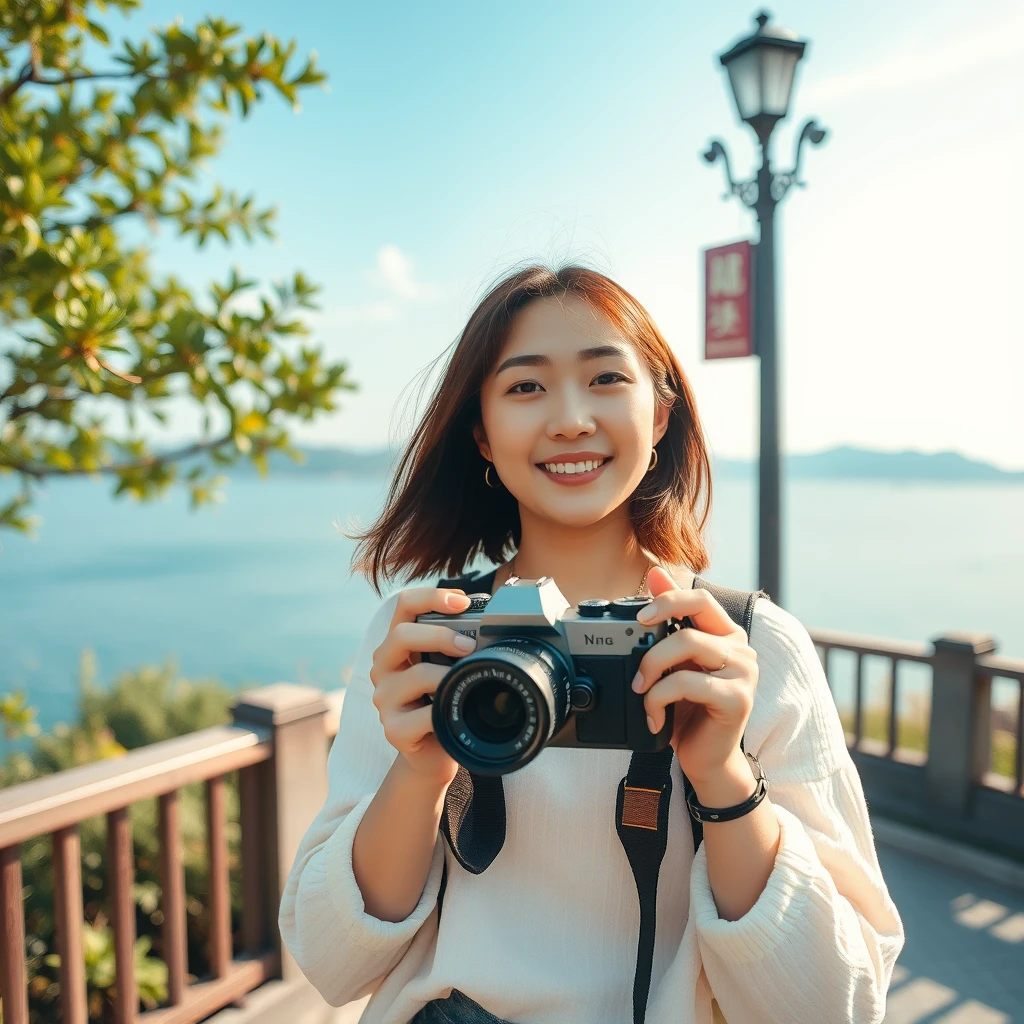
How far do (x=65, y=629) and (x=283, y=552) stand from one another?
24367 mm

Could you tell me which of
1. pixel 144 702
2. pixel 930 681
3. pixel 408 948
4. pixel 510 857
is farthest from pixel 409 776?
pixel 144 702

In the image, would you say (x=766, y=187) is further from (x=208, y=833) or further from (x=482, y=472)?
(x=208, y=833)

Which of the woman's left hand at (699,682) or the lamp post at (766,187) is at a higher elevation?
the lamp post at (766,187)

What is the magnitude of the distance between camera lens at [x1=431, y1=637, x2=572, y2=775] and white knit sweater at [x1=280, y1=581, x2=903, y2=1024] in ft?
0.87

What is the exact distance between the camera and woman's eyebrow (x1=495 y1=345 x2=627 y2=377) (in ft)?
4.23

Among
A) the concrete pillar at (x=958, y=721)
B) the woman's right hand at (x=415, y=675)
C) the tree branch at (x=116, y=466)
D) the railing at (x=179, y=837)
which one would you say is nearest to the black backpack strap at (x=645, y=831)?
the woman's right hand at (x=415, y=675)

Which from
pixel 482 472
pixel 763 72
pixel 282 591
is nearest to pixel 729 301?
pixel 763 72

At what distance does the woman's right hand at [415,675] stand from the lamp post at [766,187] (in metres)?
3.04

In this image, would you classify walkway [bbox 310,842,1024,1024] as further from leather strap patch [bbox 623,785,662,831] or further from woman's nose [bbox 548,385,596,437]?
woman's nose [bbox 548,385,596,437]

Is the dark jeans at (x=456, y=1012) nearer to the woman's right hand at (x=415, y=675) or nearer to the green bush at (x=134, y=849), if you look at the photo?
the woman's right hand at (x=415, y=675)

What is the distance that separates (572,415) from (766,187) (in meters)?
3.21

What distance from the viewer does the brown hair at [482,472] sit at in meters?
1.37

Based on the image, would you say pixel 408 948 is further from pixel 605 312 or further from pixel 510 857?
pixel 605 312

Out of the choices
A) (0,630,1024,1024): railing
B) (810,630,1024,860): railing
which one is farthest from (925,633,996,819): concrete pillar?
(0,630,1024,1024): railing
